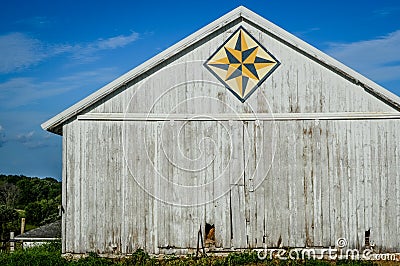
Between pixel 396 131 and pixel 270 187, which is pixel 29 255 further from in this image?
pixel 396 131

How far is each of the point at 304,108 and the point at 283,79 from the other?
37.4 inches

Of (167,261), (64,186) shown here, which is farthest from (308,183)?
(64,186)

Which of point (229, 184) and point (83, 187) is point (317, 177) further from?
point (83, 187)

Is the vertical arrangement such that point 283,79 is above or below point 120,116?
above

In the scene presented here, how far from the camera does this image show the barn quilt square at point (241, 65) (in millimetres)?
14289

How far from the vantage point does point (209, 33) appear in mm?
14156

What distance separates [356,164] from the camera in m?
14.2

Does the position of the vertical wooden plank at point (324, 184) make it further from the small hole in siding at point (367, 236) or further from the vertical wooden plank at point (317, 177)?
the small hole in siding at point (367, 236)

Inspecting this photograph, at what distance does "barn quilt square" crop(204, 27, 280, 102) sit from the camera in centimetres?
1429

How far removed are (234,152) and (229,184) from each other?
0.85m

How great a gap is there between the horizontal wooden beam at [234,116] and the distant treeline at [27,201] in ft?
40.3

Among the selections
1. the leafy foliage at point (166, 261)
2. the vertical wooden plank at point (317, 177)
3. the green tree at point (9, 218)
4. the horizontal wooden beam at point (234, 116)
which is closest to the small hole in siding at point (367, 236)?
the leafy foliage at point (166, 261)

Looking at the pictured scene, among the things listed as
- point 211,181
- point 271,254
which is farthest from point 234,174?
point 271,254

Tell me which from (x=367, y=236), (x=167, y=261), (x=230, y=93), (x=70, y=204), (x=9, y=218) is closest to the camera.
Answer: (x=167, y=261)
